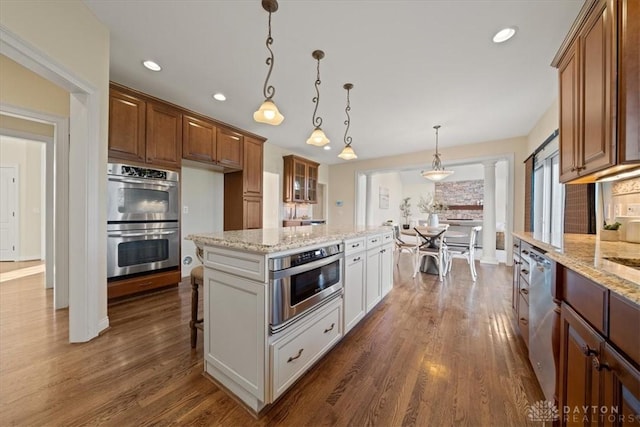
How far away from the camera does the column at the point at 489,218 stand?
16.6 ft

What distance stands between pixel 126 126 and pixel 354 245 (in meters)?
2.85

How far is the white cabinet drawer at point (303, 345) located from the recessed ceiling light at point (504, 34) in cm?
258

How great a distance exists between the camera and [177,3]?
5.77ft

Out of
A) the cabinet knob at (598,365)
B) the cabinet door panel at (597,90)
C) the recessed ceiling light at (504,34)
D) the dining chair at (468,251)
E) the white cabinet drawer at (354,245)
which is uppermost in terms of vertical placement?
the recessed ceiling light at (504,34)

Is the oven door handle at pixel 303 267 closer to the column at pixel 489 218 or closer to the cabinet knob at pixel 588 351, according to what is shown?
the cabinet knob at pixel 588 351

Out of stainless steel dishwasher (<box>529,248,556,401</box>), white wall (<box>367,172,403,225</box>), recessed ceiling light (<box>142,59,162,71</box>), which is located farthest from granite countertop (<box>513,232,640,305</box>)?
white wall (<box>367,172,403,225</box>)

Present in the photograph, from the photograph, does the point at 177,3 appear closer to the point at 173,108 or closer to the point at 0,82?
the point at 173,108

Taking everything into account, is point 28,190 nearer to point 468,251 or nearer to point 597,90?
point 597,90

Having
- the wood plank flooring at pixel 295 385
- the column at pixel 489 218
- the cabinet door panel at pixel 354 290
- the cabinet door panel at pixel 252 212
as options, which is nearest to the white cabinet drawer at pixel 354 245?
the cabinet door panel at pixel 354 290

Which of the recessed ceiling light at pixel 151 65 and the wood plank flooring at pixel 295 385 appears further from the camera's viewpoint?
the recessed ceiling light at pixel 151 65

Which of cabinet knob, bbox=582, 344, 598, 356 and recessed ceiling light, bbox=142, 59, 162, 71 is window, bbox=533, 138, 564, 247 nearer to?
cabinet knob, bbox=582, 344, 598, 356

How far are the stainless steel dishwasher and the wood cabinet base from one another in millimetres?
3671

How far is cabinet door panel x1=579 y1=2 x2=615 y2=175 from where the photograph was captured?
124 cm

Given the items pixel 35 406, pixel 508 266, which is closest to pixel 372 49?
pixel 35 406
